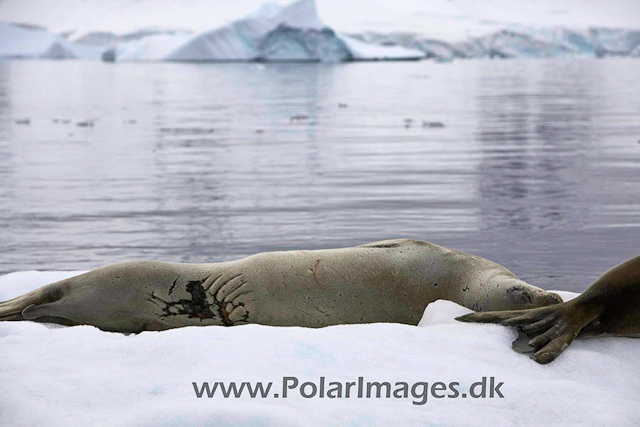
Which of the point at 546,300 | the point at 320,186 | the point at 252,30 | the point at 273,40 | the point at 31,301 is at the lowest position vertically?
the point at 320,186

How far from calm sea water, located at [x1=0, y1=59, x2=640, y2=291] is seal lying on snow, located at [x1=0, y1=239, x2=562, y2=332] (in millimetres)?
1899

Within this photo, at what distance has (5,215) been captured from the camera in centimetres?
784

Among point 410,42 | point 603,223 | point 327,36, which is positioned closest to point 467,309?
point 603,223

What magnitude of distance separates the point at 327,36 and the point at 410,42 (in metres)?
23.6

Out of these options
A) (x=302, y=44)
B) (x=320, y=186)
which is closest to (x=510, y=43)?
(x=302, y=44)

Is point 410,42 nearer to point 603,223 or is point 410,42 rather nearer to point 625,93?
point 625,93

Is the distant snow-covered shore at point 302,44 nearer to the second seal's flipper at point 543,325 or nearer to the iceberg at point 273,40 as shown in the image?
the iceberg at point 273,40

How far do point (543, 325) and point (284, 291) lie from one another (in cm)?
98

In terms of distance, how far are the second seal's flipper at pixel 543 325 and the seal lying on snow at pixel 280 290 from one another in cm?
23

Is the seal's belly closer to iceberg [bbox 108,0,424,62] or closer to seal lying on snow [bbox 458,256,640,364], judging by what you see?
seal lying on snow [bbox 458,256,640,364]

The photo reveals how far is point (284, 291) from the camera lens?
3545mm

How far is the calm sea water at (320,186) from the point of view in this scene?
6379mm

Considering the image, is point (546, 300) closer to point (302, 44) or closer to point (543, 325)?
point (543, 325)

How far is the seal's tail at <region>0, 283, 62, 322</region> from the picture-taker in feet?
12.2
